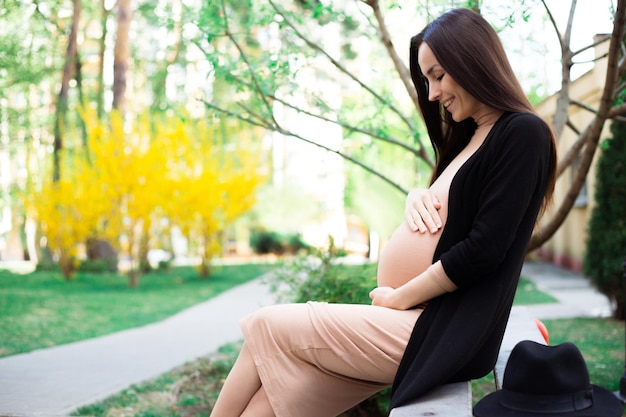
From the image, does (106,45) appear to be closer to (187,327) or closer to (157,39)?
(157,39)

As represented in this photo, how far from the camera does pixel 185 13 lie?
5.43 metres

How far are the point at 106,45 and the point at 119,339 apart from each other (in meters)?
16.5

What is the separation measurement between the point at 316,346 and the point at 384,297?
0.29 m

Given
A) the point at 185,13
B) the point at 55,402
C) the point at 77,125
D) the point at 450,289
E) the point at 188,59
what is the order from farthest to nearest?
the point at 188,59 < the point at 77,125 < the point at 185,13 < the point at 55,402 < the point at 450,289

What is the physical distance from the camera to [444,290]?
2.28 metres

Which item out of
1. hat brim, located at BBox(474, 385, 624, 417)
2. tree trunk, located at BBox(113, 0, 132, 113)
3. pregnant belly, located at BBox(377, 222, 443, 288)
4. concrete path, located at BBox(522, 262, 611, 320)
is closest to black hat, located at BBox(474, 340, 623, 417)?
hat brim, located at BBox(474, 385, 624, 417)

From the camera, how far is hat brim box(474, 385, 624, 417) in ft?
6.22

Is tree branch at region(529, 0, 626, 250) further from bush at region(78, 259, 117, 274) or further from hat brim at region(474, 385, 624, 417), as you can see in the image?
bush at region(78, 259, 117, 274)

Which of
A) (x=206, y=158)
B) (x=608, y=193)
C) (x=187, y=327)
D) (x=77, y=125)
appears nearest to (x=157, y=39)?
(x=77, y=125)

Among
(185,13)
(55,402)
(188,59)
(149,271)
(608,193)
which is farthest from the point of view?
(188,59)

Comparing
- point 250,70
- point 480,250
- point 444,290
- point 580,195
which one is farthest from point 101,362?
point 580,195

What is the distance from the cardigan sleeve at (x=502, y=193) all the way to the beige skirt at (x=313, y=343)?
0.28 metres

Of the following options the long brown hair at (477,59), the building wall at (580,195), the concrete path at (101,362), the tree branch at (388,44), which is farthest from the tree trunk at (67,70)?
the long brown hair at (477,59)

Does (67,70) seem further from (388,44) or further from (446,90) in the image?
(446,90)
